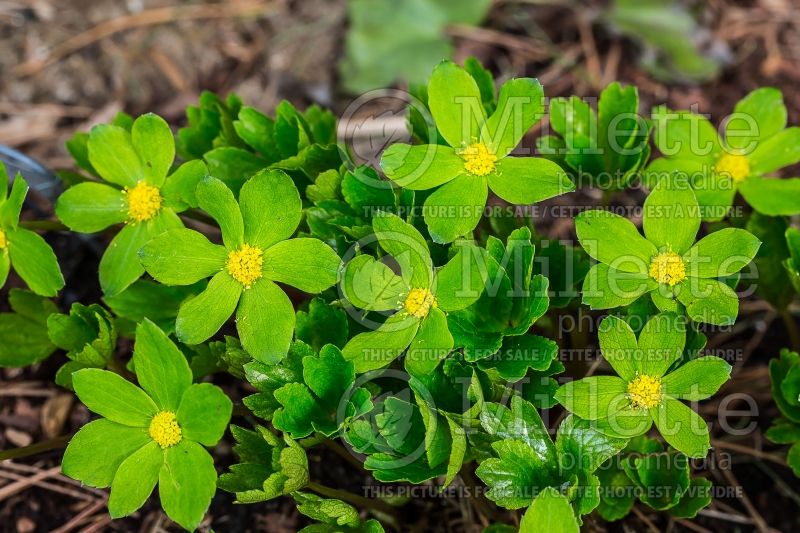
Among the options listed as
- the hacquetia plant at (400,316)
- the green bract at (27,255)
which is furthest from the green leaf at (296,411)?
the green bract at (27,255)

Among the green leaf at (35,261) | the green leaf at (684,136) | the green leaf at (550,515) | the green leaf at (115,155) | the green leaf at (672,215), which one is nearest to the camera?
the green leaf at (550,515)

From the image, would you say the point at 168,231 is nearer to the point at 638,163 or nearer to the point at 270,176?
the point at 270,176

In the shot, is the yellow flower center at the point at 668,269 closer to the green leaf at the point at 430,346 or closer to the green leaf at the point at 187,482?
the green leaf at the point at 430,346

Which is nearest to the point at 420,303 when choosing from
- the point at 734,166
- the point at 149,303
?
the point at 149,303

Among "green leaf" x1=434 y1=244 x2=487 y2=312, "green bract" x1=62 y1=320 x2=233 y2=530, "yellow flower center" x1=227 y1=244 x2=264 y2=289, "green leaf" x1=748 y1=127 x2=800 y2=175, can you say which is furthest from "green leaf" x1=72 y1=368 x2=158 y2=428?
"green leaf" x1=748 y1=127 x2=800 y2=175

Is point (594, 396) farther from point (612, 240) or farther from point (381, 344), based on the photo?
point (381, 344)

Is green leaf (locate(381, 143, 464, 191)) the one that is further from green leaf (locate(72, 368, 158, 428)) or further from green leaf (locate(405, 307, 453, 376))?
green leaf (locate(72, 368, 158, 428))

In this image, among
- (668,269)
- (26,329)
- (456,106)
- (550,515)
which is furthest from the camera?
(26,329)
